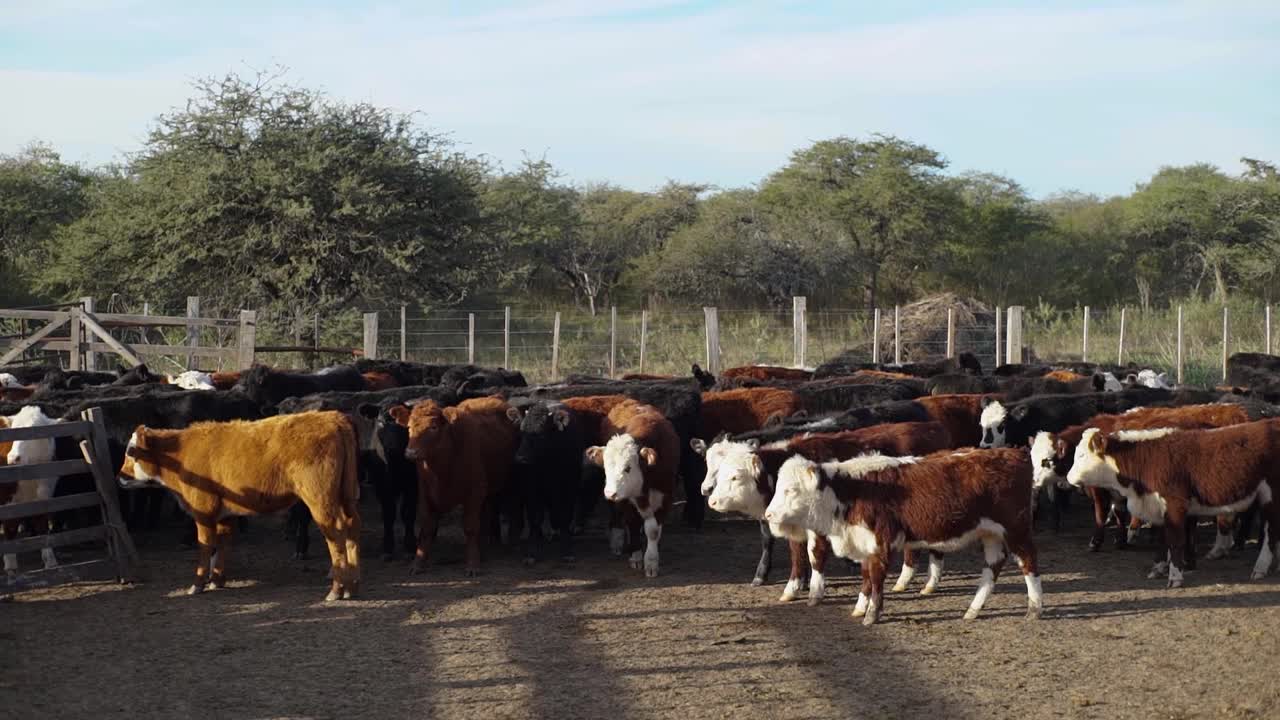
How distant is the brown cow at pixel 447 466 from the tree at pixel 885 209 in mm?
27176

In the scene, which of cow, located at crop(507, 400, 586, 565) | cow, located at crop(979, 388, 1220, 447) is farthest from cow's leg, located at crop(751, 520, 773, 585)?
cow, located at crop(979, 388, 1220, 447)

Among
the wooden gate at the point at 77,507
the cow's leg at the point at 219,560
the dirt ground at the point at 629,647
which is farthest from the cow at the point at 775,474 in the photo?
the wooden gate at the point at 77,507

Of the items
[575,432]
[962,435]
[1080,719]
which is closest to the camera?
[1080,719]

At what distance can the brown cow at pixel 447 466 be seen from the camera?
358 inches

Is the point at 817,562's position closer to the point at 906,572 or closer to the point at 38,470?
the point at 906,572

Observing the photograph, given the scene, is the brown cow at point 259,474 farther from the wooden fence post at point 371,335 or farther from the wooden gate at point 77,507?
the wooden fence post at point 371,335

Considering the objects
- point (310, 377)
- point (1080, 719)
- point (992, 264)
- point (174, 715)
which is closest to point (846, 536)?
point (1080, 719)

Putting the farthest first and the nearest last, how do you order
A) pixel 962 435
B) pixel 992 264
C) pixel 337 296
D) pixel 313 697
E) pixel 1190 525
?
pixel 992 264 < pixel 337 296 < pixel 962 435 < pixel 1190 525 < pixel 313 697

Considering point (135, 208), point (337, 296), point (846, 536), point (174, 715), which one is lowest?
point (174, 715)

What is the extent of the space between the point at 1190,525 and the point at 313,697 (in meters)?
6.30

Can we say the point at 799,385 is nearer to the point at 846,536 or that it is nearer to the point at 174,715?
the point at 846,536

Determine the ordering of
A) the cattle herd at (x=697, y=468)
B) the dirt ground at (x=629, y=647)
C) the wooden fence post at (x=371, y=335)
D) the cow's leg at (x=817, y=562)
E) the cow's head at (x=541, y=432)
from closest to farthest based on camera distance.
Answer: the dirt ground at (x=629, y=647) < the cattle herd at (x=697, y=468) < the cow's leg at (x=817, y=562) < the cow's head at (x=541, y=432) < the wooden fence post at (x=371, y=335)

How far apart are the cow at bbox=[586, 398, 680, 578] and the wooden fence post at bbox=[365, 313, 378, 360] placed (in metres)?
10.7

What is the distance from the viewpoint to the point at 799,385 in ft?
42.0
